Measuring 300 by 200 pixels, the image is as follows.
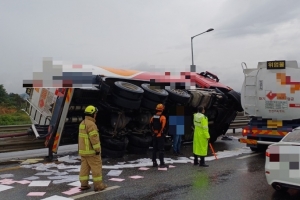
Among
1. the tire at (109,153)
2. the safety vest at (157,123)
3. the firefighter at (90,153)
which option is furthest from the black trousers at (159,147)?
the firefighter at (90,153)

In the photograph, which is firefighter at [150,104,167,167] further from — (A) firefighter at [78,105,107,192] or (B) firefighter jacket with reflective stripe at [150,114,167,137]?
(A) firefighter at [78,105,107,192]

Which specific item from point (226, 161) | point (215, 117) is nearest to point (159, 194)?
point (226, 161)

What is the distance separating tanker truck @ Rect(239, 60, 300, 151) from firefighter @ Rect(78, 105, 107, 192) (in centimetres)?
529

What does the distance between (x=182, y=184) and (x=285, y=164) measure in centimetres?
194

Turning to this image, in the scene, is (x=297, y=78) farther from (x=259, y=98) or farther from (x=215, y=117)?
(x=215, y=117)

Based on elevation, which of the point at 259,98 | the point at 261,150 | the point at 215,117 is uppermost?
the point at 259,98

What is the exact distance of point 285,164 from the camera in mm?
5004

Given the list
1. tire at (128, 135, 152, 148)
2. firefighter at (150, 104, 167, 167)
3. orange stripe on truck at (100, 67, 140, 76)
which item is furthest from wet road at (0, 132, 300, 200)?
orange stripe on truck at (100, 67, 140, 76)

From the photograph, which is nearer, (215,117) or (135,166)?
(135,166)

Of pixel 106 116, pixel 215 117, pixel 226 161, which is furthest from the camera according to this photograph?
pixel 215 117

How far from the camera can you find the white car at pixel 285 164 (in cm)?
488

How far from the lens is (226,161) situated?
28.3 feet

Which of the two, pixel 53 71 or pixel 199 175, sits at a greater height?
pixel 53 71

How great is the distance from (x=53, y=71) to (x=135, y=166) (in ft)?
9.85
